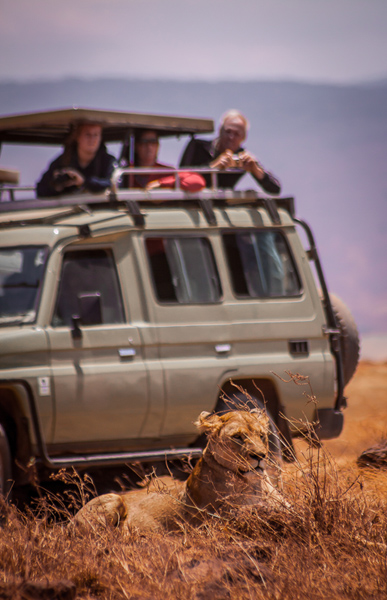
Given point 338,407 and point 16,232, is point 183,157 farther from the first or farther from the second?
point 338,407

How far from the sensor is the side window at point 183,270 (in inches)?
266

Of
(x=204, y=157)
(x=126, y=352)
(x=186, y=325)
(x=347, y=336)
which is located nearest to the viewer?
(x=126, y=352)

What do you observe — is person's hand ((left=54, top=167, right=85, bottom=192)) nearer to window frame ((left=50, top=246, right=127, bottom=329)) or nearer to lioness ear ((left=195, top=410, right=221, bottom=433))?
window frame ((left=50, top=246, right=127, bottom=329))

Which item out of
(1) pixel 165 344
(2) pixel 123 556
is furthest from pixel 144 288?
(2) pixel 123 556

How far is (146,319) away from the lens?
6586 millimetres

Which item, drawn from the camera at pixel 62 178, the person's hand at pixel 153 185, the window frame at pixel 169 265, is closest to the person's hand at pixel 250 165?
the person's hand at pixel 153 185

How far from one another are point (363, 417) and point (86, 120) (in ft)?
24.2

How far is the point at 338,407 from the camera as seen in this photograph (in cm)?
729

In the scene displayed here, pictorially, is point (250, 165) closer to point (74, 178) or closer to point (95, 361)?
point (74, 178)

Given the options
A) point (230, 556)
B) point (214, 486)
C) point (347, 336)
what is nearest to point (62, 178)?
point (347, 336)

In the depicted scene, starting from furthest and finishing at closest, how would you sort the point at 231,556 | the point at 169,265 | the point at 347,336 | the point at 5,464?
the point at 347,336, the point at 169,265, the point at 5,464, the point at 231,556

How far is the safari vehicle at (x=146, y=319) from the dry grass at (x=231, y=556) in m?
1.26

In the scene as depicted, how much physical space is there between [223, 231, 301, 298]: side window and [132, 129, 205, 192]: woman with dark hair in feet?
1.89

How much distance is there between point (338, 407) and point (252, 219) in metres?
1.83
